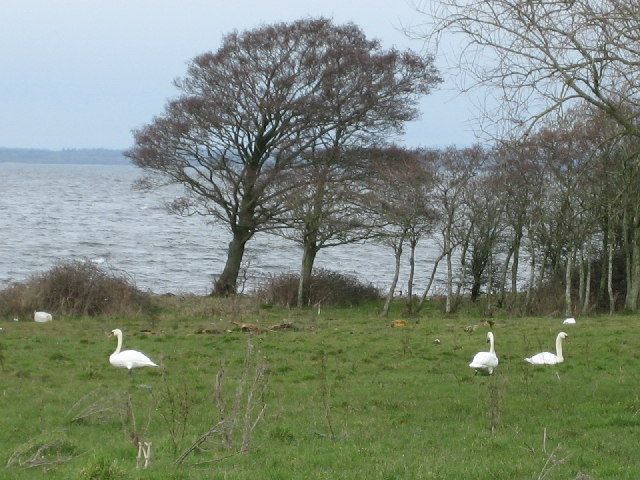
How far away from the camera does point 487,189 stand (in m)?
35.5

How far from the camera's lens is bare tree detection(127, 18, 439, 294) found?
3703 cm

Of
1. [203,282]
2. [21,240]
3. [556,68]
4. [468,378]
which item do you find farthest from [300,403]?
[21,240]

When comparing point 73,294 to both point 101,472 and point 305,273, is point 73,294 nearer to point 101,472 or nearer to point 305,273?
point 305,273

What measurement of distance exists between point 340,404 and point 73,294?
18.0 metres

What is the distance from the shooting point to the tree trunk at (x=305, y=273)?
35.1 metres

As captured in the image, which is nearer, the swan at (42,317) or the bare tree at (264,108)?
the swan at (42,317)

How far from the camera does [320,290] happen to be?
36.8 metres

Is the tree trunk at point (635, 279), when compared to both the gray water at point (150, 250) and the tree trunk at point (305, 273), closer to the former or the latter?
the gray water at point (150, 250)

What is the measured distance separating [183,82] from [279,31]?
15.5 ft

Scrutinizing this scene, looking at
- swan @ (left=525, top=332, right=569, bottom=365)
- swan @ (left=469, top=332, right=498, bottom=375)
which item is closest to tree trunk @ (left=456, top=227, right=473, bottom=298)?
swan @ (left=525, top=332, right=569, bottom=365)

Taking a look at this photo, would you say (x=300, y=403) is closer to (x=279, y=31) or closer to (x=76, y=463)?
(x=76, y=463)

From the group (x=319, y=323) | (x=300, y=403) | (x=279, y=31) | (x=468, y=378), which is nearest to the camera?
(x=300, y=403)

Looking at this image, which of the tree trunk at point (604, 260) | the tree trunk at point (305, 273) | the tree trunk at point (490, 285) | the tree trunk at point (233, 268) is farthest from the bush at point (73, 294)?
the tree trunk at point (604, 260)

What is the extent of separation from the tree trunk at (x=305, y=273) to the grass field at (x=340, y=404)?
983 centimetres
